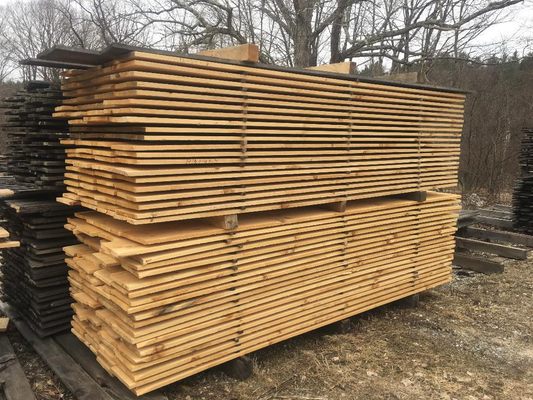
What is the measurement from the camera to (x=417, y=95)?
509 centimetres

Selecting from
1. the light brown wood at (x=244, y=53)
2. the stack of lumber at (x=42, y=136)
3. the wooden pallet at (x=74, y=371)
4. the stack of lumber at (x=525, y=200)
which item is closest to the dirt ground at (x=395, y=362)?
the wooden pallet at (x=74, y=371)

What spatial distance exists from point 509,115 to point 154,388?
16.5 m

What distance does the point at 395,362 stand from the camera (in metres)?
4.35

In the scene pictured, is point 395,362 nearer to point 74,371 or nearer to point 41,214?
point 74,371

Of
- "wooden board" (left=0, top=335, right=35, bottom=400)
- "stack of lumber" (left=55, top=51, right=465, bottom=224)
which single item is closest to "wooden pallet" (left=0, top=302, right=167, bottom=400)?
"wooden board" (left=0, top=335, right=35, bottom=400)

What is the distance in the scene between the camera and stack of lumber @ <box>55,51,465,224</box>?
311 cm

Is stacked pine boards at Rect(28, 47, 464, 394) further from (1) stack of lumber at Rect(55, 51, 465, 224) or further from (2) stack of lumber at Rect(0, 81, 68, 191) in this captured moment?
(2) stack of lumber at Rect(0, 81, 68, 191)

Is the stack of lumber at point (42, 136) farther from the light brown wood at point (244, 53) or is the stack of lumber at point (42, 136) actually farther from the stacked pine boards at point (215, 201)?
the light brown wood at point (244, 53)

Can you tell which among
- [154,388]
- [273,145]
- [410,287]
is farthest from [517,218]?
[154,388]

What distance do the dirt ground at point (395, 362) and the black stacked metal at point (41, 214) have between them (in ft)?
1.52

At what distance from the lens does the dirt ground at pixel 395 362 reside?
3.81 meters

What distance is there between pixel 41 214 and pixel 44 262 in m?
0.47

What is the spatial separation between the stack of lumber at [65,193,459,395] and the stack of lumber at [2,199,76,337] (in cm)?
43

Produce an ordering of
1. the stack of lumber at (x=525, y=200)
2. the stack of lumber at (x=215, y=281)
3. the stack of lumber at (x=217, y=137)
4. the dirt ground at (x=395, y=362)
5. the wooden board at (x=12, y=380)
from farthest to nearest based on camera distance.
A: the stack of lumber at (x=525, y=200) < the dirt ground at (x=395, y=362) < the wooden board at (x=12, y=380) < the stack of lumber at (x=215, y=281) < the stack of lumber at (x=217, y=137)
